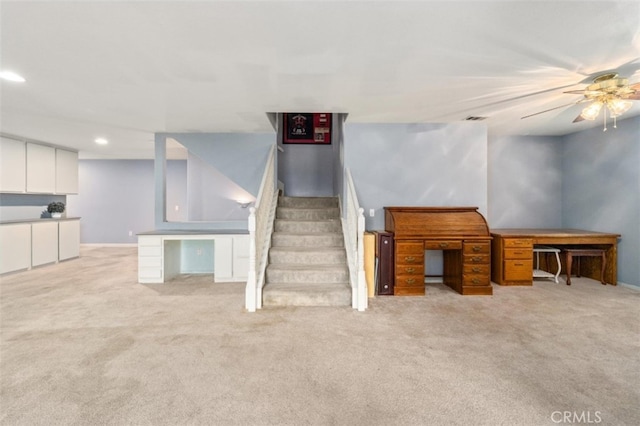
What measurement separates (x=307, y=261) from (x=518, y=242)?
3.14 meters

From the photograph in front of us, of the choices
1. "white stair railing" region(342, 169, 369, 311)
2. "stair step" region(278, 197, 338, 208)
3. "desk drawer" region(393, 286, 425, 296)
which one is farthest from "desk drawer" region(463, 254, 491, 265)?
"stair step" region(278, 197, 338, 208)

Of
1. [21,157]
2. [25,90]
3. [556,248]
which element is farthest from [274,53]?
[21,157]

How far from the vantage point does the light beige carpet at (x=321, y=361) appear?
1.84m

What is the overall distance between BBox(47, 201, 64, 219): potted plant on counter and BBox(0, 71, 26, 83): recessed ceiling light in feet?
14.3

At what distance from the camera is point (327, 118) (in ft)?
24.2

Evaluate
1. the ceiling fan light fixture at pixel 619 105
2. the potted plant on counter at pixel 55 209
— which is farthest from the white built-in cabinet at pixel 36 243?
the ceiling fan light fixture at pixel 619 105

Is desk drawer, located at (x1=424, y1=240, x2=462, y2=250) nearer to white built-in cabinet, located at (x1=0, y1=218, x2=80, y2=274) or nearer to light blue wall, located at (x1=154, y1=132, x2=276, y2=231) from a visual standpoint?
light blue wall, located at (x1=154, y1=132, x2=276, y2=231)

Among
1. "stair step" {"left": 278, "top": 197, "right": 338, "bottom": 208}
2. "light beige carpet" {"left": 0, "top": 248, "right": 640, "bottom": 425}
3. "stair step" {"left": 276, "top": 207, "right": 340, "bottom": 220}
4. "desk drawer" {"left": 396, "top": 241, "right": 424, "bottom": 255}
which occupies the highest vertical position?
"stair step" {"left": 278, "top": 197, "right": 338, "bottom": 208}

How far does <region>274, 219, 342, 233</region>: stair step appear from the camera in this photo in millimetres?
4848

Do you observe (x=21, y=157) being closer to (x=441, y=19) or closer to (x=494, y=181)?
(x=441, y=19)

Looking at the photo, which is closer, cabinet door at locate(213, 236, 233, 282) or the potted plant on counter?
cabinet door at locate(213, 236, 233, 282)

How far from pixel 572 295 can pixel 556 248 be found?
41.0 inches

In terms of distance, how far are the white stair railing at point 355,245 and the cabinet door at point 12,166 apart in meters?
6.00

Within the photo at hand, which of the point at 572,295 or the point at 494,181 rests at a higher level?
the point at 494,181
